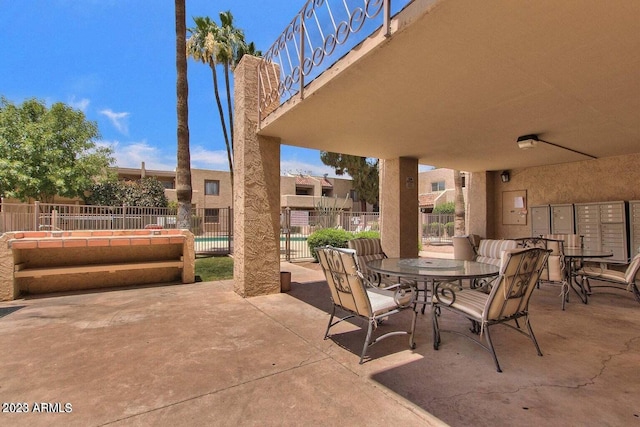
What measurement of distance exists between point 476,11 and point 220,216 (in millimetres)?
10960

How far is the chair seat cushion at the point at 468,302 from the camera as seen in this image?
2761 mm

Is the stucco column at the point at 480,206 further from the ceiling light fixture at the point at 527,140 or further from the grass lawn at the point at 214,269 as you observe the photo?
the grass lawn at the point at 214,269

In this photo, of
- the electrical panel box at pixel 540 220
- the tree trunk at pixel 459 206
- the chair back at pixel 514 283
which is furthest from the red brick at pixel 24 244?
the tree trunk at pixel 459 206

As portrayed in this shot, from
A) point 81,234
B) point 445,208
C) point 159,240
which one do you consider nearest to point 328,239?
point 159,240

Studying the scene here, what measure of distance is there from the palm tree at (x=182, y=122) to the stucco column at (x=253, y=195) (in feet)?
11.0

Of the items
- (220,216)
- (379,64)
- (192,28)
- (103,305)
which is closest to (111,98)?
(192,28)

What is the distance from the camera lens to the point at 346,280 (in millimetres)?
2840

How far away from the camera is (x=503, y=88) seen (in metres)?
3.21

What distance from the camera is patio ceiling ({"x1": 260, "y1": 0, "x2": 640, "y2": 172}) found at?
2117mm

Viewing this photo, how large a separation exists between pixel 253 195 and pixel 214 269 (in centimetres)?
347

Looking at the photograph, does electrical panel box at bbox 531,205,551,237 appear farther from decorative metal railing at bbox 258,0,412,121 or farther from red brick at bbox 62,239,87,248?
Answer: red brick at bbox 62,239,87,248

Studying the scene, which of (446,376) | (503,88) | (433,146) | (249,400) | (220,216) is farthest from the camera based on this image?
(220,216)

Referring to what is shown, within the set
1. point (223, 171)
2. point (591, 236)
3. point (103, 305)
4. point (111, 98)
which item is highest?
point (111, 98)

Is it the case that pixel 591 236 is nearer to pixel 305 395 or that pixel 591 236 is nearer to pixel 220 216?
pixel 305 395
